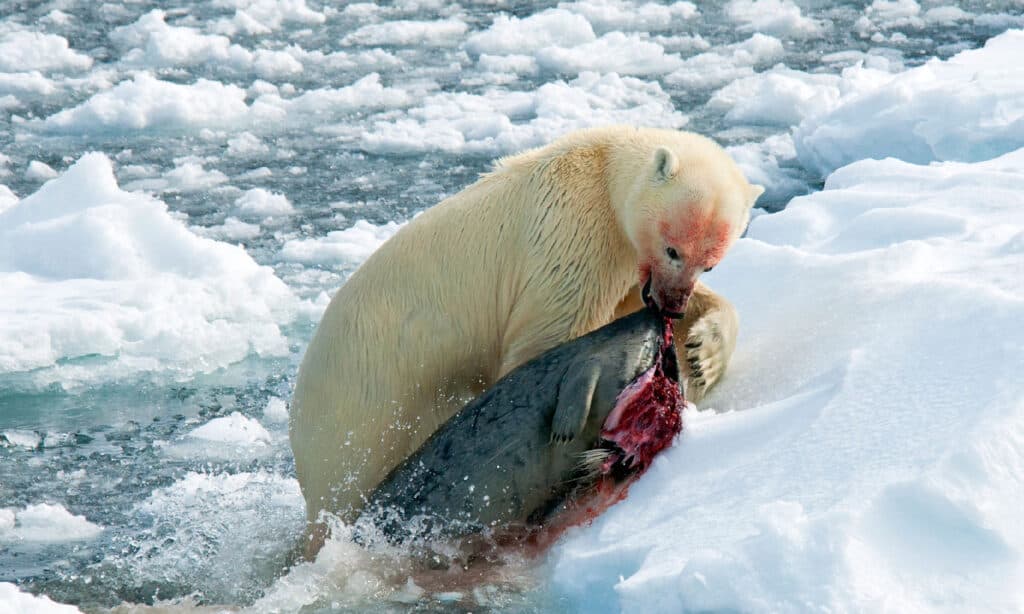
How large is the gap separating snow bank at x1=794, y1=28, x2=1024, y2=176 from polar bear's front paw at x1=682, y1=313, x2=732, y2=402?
359 cm

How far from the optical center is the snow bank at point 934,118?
6938mm

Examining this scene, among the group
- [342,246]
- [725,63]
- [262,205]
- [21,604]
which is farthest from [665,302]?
[725,63]

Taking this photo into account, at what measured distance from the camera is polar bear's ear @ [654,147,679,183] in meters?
3.57

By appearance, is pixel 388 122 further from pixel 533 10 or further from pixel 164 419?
pixel 164 419

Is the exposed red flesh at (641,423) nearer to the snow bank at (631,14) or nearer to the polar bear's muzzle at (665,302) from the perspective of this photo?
the polar bear's muzzle at (665,302)

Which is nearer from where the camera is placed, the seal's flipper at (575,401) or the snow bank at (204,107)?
the seal's flipper at (575,401)

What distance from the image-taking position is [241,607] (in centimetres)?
368

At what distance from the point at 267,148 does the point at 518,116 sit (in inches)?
75.4

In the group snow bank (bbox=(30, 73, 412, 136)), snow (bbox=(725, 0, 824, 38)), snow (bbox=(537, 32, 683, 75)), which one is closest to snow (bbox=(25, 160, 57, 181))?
snow bank (bbox=(30, 73, 412, 136))

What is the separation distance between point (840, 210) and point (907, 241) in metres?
1.26

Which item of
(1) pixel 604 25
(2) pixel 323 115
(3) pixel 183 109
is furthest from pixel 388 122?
(1) pixel 604 25

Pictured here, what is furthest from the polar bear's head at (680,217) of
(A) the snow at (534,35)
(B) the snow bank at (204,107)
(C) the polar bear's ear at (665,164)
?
(A) the snow at (534,35)

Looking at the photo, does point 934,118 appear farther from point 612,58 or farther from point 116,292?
point 116,292

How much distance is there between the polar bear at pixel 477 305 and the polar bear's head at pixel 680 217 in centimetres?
5
